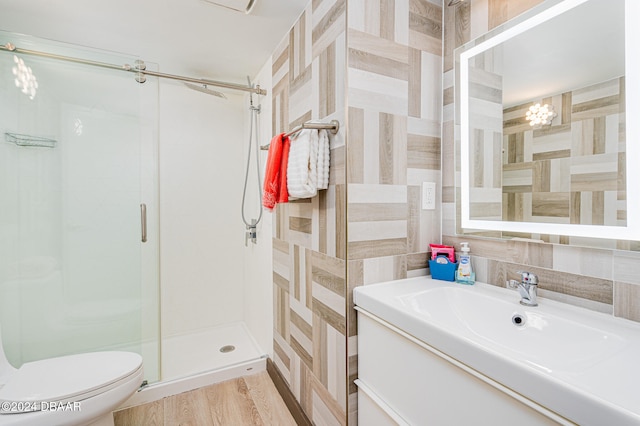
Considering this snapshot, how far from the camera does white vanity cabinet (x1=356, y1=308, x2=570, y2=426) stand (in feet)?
2.18

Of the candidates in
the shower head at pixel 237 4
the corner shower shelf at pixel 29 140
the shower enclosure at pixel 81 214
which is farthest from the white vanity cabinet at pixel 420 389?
the corner shower shelf at pixel 29 140

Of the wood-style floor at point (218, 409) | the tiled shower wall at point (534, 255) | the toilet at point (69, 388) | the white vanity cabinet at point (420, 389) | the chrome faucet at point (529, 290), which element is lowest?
the wood-style floor at point (218, 409)

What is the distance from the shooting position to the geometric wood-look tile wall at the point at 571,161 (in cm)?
90

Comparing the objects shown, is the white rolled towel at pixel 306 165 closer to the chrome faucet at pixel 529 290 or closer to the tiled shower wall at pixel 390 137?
the tiled shower wall at pixel 390 137

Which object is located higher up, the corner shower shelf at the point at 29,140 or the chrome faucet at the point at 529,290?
the corner shower shelf at the point at 29,140

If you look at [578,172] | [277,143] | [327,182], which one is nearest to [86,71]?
[277,143]

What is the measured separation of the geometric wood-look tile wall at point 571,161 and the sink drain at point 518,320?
0.37m

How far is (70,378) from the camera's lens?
4.23 ft

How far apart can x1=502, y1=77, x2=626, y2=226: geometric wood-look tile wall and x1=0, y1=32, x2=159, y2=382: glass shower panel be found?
2.03 meters

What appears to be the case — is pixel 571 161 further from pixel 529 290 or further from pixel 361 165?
pixel 361 165

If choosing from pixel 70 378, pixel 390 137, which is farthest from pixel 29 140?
pixel 390 137

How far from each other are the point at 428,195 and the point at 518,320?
2.10 feet

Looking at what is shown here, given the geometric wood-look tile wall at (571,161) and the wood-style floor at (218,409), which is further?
the wood-style floor at (218,409)

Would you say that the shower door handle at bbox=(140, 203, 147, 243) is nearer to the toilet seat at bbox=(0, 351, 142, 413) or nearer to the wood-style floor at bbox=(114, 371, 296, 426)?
the toilet seat at bbox=(0, 351, 142, 413)
